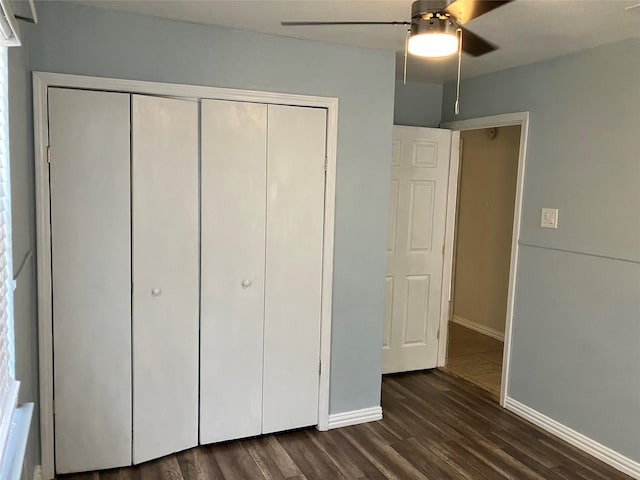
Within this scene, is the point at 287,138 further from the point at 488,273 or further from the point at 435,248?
the point at 488,273

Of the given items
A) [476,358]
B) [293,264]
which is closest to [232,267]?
[293,264]

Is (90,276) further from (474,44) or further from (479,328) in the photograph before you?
(479,328)

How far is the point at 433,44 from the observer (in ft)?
6.18

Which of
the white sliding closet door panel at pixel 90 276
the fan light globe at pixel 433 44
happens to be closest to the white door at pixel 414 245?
the fan light globe at pixel 433 44

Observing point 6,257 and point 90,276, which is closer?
point 6,257

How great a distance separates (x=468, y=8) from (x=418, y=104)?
8.02 ft

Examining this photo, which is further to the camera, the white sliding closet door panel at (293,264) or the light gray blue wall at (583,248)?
the white sliding closet door panel at (293,264)

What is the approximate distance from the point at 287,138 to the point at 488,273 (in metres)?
3.12

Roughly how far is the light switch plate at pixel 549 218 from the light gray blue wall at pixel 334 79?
1028mm

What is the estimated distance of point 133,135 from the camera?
99.7 inches

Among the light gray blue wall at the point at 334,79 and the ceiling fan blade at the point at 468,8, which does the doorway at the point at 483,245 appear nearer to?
the light gray blue wall at the point at 334,79

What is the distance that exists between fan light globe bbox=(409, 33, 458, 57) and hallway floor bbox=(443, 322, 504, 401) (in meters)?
2.69

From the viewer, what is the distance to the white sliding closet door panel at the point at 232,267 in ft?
8.98

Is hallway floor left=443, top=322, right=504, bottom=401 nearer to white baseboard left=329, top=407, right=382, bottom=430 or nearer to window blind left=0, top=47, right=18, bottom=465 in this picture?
white baseboard left=329, top=407, right=382, bottom=430
